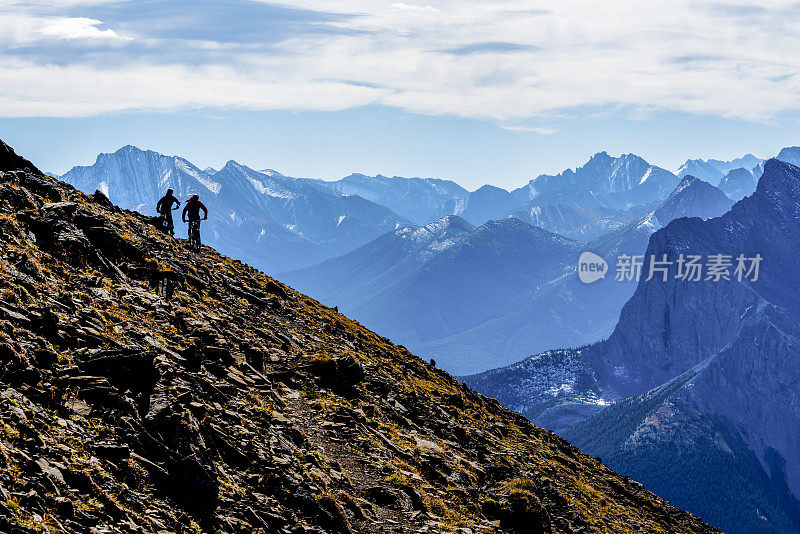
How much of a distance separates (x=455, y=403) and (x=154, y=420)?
3015cm

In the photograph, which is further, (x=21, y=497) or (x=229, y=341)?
(x=229, y=341)

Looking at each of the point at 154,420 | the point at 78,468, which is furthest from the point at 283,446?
the point at 78,468

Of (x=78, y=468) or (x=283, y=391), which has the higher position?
(x=283, y=391)

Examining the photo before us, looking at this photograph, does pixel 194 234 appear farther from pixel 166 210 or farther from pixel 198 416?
pixel 198 416

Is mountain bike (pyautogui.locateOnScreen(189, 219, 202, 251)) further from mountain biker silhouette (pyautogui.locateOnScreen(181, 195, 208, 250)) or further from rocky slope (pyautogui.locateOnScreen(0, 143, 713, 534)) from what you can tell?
rocky slope (pyautogui.locateOnScreen(0, 143, 713, 534))

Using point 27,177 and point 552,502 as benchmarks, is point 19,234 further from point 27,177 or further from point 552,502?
point 552,502

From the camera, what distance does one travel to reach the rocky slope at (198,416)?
62.0 feet

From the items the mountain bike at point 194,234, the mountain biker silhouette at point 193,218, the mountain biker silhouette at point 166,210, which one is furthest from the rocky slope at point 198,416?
the mountain biker silhouette at point 193,218

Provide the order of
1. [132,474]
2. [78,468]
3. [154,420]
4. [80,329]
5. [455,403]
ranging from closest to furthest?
[78,468] < [132,474] < [154,420] < [80,329] < [455,403]

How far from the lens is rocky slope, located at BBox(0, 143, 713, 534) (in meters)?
18.9

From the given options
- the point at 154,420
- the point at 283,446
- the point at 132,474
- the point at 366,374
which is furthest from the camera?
the point at 366,374

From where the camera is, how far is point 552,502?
119 ft

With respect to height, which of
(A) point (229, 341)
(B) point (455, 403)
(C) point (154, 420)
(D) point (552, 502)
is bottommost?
(C) point (154, 420)

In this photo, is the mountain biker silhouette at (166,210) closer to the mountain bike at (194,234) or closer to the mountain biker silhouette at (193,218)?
the mountain biker silhouette at (193,218)
